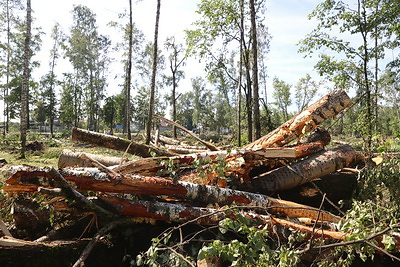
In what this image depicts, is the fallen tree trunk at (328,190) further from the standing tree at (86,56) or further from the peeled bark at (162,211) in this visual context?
the standing tree at (86,56)

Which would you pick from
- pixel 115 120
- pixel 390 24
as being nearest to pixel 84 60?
pixel 115 120

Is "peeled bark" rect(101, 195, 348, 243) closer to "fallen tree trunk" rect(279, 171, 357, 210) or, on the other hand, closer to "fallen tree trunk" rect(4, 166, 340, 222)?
"fallen tree trunk" rect(4, 166, 340, 222)

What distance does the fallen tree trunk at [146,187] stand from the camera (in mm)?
2832

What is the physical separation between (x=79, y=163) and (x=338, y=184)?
4.45 m

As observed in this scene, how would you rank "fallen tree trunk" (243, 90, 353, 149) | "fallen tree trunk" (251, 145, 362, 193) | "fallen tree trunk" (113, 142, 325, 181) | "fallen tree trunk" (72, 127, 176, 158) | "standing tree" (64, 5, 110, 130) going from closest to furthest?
"fallen tree trunk" (113, 142, 325, 181), "fallen tree trunk" (251, 145, 362, 193), "fallen tree trunk" (243, 90, 353, 149), "fallen tree trunk" (72, 127, 176, 158), "standing tree" (64, 5, 110, 130)

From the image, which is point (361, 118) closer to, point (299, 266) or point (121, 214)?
point (299, 266)

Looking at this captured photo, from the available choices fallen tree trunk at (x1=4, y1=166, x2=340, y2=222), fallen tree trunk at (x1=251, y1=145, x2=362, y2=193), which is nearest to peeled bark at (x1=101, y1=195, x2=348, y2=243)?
fallen tree trunk at (x1=4, y1=166, x2=340, y2=222)

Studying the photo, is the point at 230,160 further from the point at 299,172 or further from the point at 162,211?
the point at 162,211

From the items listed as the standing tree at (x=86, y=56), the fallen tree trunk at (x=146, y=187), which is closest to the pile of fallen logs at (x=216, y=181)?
the fallen tree trunk at (x=146, y=187)

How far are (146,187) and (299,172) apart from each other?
7.44 feet

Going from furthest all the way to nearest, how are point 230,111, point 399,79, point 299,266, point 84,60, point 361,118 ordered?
point 230,111, point 84,60, point 399,79, point 361,118, point 299,266

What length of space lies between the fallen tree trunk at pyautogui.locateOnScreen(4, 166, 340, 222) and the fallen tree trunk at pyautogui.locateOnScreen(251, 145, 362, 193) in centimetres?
52

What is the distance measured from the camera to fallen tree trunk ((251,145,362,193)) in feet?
13.1

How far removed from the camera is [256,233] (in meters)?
2.02
